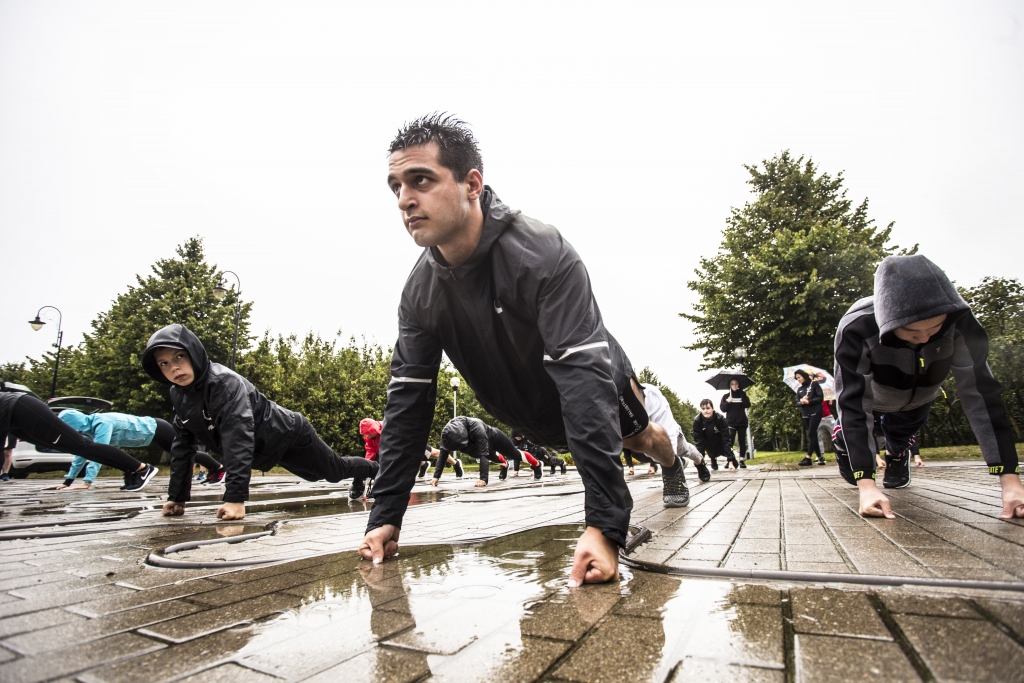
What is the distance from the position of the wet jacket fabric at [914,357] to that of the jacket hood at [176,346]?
4.90 meters

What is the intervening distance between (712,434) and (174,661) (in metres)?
13.5

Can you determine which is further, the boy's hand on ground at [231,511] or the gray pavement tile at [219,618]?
the boy's hand on ground at [231,511]

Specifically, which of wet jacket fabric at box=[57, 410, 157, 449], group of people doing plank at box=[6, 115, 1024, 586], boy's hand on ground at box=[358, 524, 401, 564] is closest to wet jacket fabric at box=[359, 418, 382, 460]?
wet jacket fabric at box=[57, 410, 157, 449]

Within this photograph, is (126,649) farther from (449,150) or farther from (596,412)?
→ (449,150)

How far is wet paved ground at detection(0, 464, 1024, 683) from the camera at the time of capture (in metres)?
1.09

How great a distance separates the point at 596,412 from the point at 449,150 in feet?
4.47

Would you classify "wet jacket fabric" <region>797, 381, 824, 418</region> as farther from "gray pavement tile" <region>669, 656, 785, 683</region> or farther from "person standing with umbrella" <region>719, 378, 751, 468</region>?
"gray pavement tile" <region>669, 656, 785, 683</region>

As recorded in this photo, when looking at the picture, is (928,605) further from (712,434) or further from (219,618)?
(712,434)

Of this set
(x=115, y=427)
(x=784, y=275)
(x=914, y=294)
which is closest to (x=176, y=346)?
(x=115, y=427)

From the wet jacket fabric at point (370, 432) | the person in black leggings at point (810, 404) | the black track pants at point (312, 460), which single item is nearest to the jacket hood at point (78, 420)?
the wet jacket fabric at point (370, 432)

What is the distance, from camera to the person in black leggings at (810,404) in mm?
11273

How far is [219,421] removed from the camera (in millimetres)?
4668

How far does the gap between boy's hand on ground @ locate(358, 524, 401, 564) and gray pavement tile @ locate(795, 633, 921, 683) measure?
1712 mm

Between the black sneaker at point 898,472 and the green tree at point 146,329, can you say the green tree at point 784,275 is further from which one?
the green tree at point 146,329
